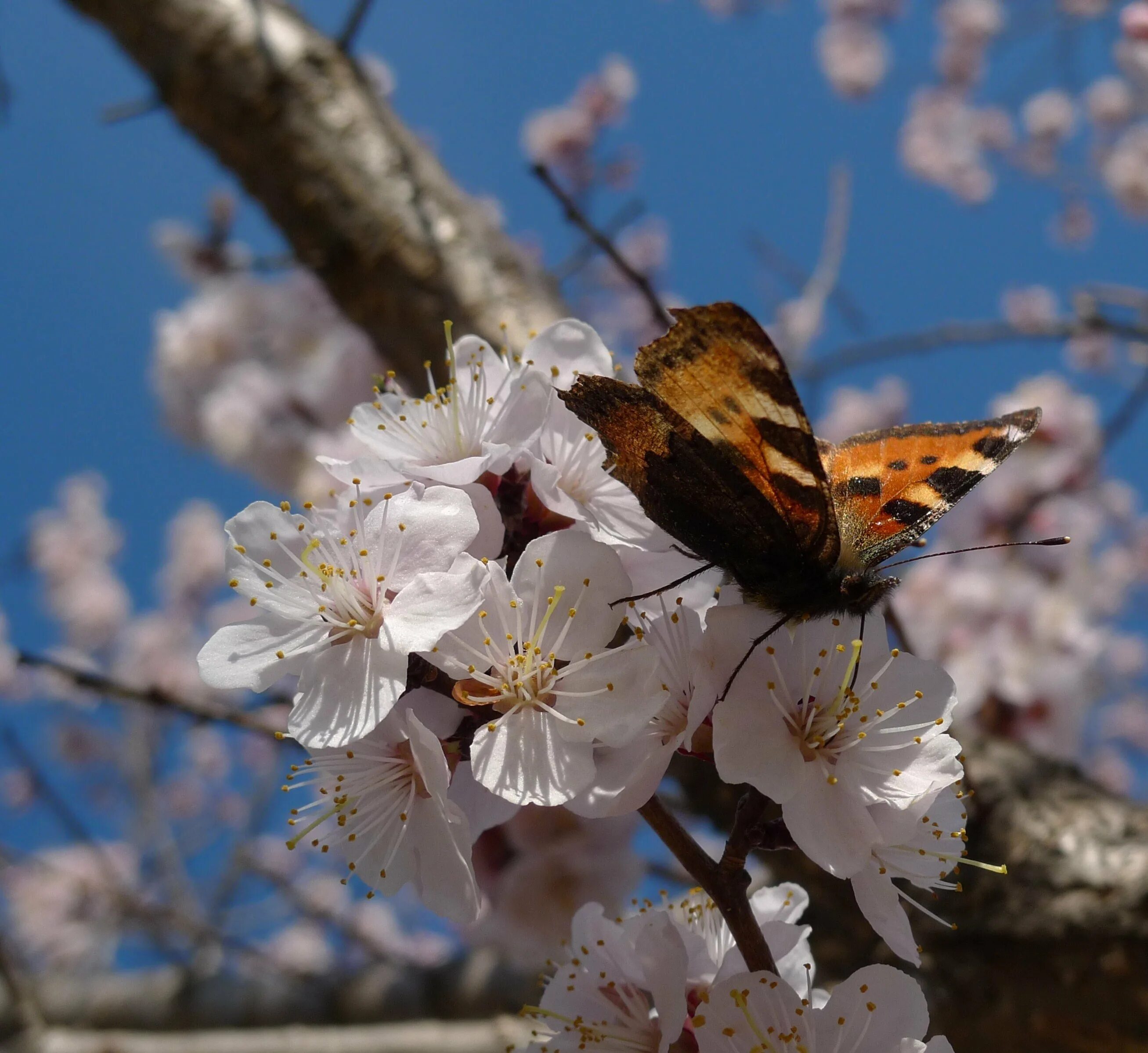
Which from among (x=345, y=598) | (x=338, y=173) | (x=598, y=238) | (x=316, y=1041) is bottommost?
(x=316, y=1041)

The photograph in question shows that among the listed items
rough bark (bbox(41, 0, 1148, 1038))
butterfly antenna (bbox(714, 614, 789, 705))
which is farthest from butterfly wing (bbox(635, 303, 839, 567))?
rough bark (bbox(41, 0, 1148, 1038))

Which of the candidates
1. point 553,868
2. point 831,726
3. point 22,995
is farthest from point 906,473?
point 22,995

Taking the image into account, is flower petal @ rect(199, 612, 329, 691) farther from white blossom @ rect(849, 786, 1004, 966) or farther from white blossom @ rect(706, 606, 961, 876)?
white blossom @ rect(849, 786, 1004, 966)

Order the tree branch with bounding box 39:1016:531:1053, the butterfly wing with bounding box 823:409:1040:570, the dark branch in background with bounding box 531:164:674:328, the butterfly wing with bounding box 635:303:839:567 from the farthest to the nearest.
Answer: the tree branch with bounding box 39:1016:531:1053 < the dark branch in background with bounding box 531:164:674:328 < the butterfly wing with bounding box 823:409:1040:570 < the butterfly wing with bounding box 635:303:839:567

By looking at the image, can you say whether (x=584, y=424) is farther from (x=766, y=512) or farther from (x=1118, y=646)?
(x=1118, y=646)

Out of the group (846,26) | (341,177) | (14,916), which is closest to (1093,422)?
(341,177)

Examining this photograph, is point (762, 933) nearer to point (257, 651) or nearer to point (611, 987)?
point (611, 987)
